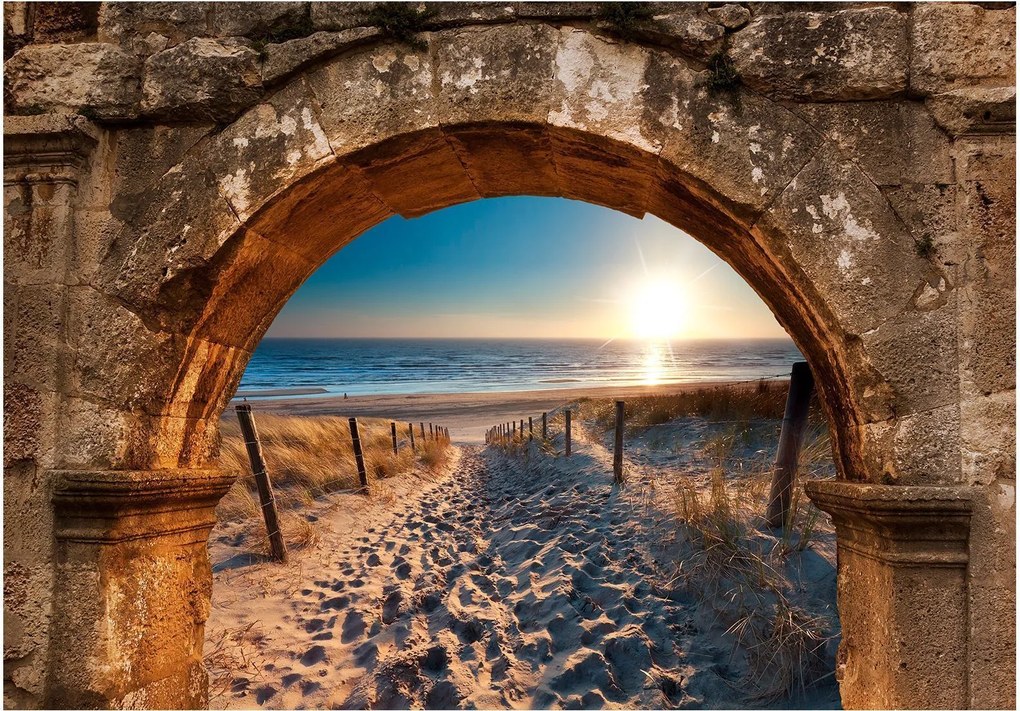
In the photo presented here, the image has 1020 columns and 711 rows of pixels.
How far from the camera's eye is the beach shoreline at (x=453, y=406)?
93.6ft

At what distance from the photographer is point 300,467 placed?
8.42 metres

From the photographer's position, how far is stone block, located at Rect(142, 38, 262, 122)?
2.25 metres

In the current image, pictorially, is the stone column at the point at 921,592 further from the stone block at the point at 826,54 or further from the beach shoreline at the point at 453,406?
the beach shoreline at the point at 453,406

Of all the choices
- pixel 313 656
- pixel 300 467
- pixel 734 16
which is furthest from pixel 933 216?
pixel 300 467

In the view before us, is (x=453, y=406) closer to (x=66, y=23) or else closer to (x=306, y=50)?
(x=66, y=23)

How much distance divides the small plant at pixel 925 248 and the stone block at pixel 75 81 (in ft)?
9.66

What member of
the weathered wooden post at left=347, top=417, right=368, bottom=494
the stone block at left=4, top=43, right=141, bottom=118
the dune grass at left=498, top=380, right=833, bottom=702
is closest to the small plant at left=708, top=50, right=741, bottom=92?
the stone block at left=4, top=43, right=141, bottom=118

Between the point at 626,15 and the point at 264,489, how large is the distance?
477 cm

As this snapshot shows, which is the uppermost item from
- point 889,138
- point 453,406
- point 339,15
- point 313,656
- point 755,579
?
point 339,15

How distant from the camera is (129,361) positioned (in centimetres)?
227

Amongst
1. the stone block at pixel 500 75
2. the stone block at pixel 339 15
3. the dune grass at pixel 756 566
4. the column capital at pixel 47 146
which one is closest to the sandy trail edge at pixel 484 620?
the dune grass at pixel 756 566

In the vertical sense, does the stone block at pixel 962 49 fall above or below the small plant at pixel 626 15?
below

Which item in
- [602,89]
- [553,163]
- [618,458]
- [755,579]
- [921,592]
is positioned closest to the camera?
[921,592]

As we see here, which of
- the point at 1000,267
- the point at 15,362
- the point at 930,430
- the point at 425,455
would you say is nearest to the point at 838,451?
the point at 930,430
